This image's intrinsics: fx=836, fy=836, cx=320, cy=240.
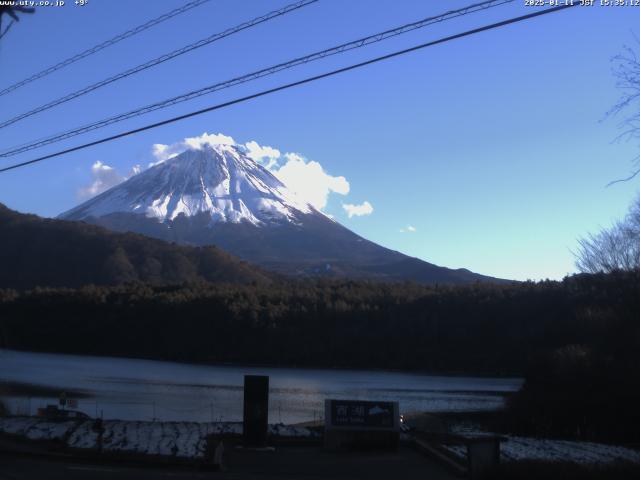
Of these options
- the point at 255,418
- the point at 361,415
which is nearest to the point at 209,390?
the point at 255,418

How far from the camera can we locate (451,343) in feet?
277

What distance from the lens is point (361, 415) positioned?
20.4m

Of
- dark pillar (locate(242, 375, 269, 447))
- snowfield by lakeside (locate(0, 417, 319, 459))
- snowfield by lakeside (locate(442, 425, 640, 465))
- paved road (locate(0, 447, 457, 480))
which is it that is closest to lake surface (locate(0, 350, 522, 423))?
snowfield by lakeside (locate(0, 417, 319, 459))

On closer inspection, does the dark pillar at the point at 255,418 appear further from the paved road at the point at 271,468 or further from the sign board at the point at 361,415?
the sign board at the point at 361,415

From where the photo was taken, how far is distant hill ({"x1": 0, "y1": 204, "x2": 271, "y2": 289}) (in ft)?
400

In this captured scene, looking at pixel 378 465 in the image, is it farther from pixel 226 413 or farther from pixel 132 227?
pixel 132 227

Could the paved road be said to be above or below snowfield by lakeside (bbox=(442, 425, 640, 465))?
below

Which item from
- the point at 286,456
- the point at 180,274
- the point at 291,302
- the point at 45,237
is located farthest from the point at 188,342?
the point at 286,456

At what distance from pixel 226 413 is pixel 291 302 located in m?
Answer: 62.5

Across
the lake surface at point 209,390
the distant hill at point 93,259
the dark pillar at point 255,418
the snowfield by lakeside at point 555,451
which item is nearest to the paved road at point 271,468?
the dark pillar at point 255,418

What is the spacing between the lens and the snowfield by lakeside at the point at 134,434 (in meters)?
18.0

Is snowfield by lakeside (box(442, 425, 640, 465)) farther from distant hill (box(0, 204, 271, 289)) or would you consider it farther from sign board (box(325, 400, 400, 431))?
distant hill (box(0, 204, 271, 289))

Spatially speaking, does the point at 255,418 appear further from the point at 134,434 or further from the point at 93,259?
the point at 93,259

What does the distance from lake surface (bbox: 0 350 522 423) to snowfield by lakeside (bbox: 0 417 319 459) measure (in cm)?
912
